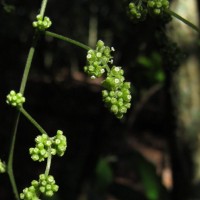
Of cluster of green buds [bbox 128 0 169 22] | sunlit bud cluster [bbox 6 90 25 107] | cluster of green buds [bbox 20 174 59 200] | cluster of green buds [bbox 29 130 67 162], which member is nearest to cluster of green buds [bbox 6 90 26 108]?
sunlit bud cluster [bbox 6 90 25 107]

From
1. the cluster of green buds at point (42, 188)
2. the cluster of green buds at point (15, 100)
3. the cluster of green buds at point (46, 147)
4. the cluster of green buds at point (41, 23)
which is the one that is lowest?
the cluster of green buds at point (42, 188)

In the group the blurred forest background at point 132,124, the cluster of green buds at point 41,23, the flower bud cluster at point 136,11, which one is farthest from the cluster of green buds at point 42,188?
the flower bud cluster at point 136,11

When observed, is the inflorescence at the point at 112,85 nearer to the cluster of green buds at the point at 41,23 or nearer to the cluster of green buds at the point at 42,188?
the cluster of green buds at the point at 41,23

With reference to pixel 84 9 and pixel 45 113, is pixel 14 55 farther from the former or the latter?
pixel 84 9

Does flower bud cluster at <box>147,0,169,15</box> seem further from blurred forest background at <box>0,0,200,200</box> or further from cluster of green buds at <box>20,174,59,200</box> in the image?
cluster of green buds at <box>20,174,59,200</box>

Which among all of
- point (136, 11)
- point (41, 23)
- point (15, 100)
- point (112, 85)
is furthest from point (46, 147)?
point (136, 11)

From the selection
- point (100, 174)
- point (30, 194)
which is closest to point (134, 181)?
point (100, 174)
